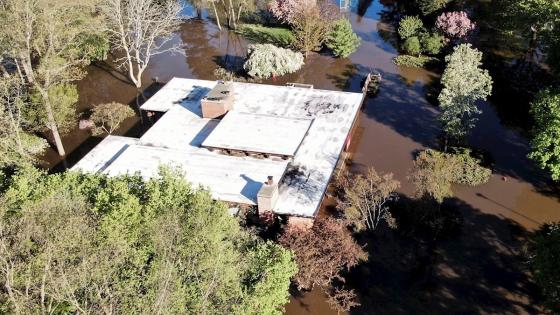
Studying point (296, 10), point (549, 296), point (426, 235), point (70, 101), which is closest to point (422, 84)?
point (296, 10)

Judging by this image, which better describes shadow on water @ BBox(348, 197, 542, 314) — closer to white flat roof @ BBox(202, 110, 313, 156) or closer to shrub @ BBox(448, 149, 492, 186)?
shrub @ BBox(448, 149, 492, 186)

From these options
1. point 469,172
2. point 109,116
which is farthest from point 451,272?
point 109,116

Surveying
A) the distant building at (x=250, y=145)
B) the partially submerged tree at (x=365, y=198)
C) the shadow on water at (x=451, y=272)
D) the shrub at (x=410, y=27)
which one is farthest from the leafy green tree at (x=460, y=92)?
the shrub at (x=410, y=27)

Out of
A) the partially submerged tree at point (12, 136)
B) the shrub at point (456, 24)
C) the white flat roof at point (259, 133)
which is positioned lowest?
the partially submerged tree at point (12, 136)

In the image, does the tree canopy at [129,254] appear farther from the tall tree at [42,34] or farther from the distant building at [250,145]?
the tall tree at [42,34]

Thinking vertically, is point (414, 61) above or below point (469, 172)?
above

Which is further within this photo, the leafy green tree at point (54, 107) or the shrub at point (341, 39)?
the shrub at point (341, 39)

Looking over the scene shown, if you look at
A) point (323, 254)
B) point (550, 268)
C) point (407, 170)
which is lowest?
point (323, 254)

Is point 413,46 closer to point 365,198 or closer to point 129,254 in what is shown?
point 365,198
